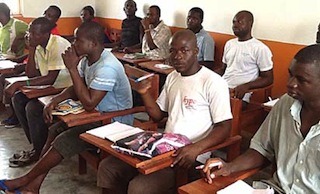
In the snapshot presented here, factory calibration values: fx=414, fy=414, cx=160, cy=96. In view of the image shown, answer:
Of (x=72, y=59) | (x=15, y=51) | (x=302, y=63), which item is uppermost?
(x=302, y=63)

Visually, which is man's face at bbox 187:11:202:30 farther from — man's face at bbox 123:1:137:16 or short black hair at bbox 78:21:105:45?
short black hair at bbox 78:21:105:45

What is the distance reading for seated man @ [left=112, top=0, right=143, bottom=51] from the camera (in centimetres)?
550

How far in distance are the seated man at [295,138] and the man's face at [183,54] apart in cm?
56

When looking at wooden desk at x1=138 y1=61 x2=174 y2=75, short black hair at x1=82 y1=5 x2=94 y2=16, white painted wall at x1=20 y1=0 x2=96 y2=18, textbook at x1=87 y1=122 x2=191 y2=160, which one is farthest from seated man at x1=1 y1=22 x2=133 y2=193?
white painted wall at x1=20 y1=0 x2=96 y2=18

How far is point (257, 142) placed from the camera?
182cm

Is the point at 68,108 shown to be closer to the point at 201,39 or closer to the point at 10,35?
the point at 201,39

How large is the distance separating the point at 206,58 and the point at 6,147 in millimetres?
2106

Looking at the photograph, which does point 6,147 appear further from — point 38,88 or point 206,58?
point 206,58

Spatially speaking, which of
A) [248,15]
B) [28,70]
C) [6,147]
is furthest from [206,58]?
[6,147]

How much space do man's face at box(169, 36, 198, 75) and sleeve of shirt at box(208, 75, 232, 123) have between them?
0.17 meters

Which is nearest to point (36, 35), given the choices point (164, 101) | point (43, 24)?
point (43, 24)

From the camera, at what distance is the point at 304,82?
1512 mm

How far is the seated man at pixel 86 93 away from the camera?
8.25 feet

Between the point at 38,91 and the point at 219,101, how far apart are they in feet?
4.87
